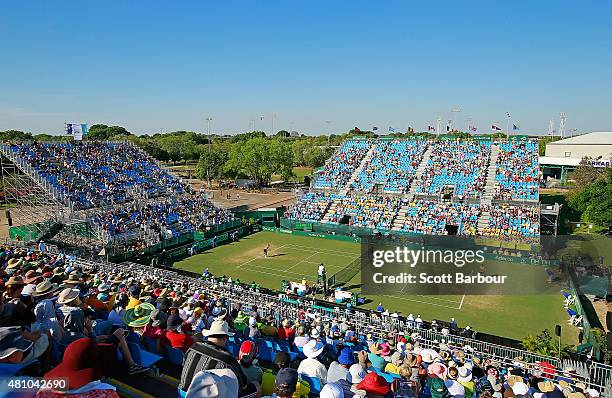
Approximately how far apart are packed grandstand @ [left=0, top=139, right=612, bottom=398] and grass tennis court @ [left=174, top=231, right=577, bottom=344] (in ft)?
7.33

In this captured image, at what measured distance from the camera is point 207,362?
14.3ft

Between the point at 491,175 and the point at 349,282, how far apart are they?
76.3 ft

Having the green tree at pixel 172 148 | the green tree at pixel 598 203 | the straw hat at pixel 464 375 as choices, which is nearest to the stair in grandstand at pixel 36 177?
the straw hat at pixel 464 375

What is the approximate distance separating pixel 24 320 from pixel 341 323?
10626 mm

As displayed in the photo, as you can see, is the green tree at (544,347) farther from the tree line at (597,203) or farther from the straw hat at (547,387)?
the tree line at (597,203)

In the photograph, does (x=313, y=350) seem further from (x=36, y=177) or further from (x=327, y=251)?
(x=36, y=177)

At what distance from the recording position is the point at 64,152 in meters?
38.5

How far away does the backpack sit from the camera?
434 cm

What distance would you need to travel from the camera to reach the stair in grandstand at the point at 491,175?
38344mm

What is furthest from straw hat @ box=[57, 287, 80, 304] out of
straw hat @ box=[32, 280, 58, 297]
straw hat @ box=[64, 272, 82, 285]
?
straw hat @ box=[64, 272, 82, 285]

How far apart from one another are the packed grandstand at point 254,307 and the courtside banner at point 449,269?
128 inches

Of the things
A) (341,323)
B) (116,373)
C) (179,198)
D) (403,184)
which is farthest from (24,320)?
(403,184)

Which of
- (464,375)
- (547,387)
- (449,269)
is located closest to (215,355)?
(464,375)

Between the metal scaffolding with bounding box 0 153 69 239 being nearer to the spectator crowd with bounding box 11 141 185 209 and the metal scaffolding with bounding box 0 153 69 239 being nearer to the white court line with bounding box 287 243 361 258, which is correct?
the spectator crowd with bounding box 11 141 185 209
